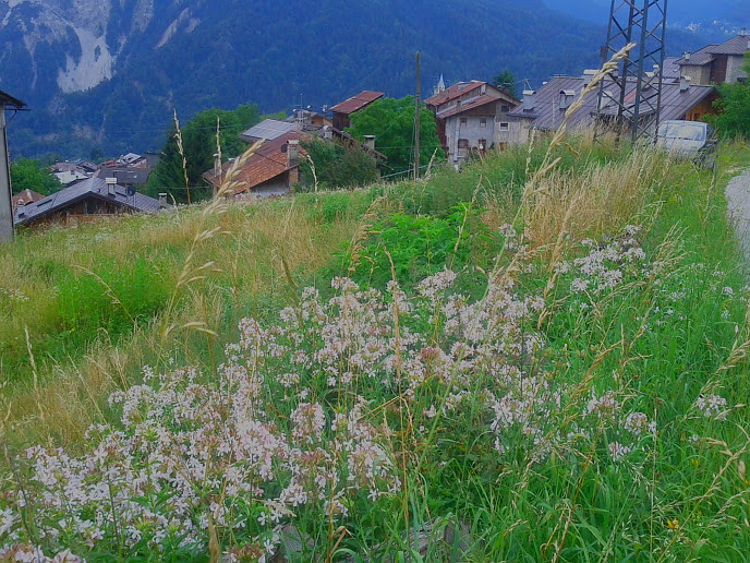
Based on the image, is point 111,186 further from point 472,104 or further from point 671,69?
point 671,69

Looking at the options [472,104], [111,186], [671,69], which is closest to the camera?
[111,186]

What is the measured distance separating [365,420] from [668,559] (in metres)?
0.98

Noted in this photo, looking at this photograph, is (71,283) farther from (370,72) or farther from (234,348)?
(370,72)

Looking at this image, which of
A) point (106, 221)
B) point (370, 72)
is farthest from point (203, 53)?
point (106, 221)

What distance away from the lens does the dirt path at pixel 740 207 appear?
5.79 metres

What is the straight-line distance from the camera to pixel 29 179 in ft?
232

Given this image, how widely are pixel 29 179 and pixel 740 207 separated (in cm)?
7651

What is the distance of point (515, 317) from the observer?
284 centimetres

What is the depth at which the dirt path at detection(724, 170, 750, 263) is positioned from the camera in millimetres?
5792

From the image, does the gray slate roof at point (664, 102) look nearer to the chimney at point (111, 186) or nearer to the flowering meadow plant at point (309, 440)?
the chimney at point (111, 186)

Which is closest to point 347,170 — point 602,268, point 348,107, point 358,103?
point 602,268

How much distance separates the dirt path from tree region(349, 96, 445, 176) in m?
41.5

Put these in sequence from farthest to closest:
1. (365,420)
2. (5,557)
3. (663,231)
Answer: (663,231)
(365,420)
(5,557)

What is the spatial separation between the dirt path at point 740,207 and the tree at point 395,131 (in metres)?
41.5
